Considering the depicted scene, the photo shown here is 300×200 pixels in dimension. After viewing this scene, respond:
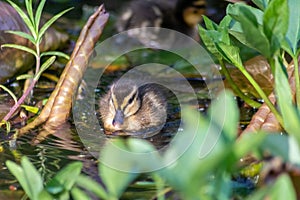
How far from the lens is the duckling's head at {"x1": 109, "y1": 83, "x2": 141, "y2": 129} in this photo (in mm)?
2826

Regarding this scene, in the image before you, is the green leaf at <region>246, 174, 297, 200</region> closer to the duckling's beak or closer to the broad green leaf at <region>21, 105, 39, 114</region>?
the broad green leaf at <region>21, 105, 39, 114</region>

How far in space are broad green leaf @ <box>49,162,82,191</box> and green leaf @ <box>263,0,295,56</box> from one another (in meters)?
0.38

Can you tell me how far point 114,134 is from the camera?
2.44 m

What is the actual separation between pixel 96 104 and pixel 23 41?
0.37 meters

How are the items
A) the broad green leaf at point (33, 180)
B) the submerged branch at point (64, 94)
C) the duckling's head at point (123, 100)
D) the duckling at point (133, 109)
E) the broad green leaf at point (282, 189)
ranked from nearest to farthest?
the broad green leaf at point (282, 189), the broad green leaf at point (33, 180), the submerged branch at point (64, 94), the duckling at point (133, 109), the duckling's head at point (123, 100)

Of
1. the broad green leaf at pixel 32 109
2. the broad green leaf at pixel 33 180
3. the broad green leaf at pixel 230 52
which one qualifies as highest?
the broad green leaf at pixel 33 180

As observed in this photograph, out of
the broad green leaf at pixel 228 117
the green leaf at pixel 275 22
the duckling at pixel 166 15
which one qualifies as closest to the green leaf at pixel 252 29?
the green leaf at pixel 275 22

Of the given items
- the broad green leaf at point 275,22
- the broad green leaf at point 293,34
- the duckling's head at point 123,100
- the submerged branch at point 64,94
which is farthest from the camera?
the duckling's head at point 123,100

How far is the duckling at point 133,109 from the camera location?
2570 mm

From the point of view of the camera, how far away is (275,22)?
1246mm

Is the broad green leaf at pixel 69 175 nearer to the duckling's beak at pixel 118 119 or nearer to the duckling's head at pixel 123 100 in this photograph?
the duckling's beak at pixel 118 119

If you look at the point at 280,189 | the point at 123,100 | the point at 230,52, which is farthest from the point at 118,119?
the point at 280,189

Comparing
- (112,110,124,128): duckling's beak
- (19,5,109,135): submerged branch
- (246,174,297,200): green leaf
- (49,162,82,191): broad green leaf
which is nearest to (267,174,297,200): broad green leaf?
(246,174,297,200): green leaf

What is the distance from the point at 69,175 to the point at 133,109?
5.93 ft
